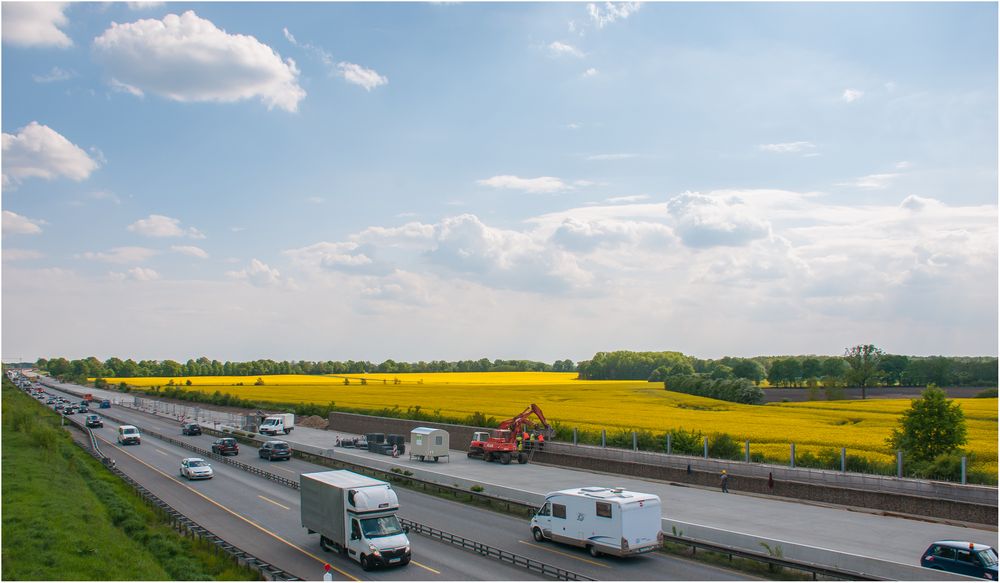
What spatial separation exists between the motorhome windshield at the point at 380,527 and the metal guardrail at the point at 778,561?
34.3ft

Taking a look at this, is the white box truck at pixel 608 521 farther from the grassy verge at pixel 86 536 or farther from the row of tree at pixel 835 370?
the row of tree at pixel 835 370

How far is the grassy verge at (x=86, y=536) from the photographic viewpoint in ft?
72.9

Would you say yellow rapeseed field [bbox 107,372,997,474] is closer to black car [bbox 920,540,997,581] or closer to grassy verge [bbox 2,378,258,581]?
black car [bbox 920,540,997,581]

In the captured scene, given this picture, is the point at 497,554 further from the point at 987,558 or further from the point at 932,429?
the point at 932,429

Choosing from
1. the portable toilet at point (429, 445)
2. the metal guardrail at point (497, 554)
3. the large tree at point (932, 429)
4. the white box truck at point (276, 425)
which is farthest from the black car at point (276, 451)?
the large tree at point (932, 429)

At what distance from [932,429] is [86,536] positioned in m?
42.9

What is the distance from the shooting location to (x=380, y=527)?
25547 mm

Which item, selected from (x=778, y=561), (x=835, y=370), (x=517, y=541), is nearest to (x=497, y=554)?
(x=517, y=541)

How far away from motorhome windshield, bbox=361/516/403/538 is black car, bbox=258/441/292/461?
32347mm

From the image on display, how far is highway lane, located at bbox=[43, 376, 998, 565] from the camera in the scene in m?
28.0

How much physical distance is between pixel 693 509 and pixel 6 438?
159 feet

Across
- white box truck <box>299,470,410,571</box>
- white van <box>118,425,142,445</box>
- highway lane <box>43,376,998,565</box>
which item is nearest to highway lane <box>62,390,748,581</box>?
white box truck <box>299,470,410,571</box>

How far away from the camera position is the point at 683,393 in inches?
4532

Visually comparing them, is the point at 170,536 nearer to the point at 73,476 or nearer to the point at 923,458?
the point at 73,476
